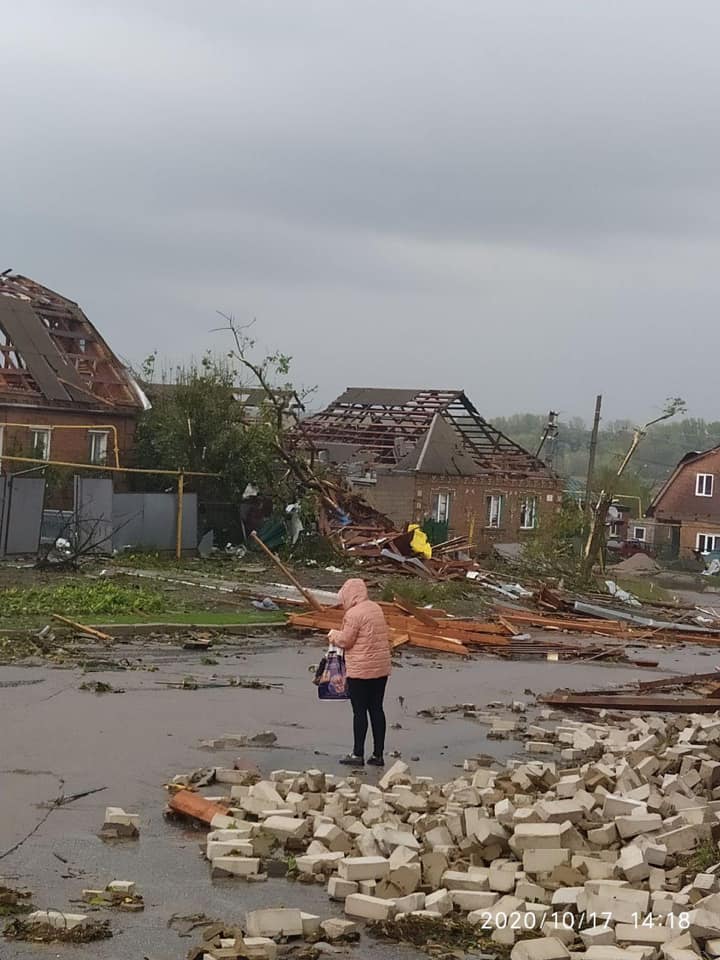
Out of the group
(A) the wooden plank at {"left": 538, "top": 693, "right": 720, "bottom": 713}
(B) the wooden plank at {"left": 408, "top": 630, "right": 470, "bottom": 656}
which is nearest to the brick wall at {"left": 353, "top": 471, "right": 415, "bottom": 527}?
(B) the wooden plank at {"left": 408, "top": 630, "right": 470, "bottom": 656}

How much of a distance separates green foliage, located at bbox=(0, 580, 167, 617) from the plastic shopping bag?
9340mm

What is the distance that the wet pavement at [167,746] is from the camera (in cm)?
743

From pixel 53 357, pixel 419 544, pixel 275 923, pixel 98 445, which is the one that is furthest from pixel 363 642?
pixel 53 357

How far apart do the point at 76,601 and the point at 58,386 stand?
60.8 ft

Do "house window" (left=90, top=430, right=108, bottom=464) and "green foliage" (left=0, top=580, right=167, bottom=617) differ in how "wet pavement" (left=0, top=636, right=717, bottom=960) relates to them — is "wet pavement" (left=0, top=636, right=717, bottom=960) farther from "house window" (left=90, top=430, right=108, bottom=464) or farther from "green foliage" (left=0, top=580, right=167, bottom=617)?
"house window" (left=90, top=430, right=108, bottom=464)

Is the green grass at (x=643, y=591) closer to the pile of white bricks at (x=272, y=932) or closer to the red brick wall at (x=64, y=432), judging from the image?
the red brick wall at (x=64, y=432)

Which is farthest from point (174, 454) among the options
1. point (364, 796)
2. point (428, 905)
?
point (428, 905)

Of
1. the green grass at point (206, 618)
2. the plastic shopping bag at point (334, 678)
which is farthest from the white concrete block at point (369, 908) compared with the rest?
the green grass at point (206, 618)

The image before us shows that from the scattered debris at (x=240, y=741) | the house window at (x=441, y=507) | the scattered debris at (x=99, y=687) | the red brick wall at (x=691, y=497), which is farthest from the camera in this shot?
the red brick wall at (x=691, y=497)

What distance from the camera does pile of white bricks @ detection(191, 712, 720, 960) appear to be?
6715mm

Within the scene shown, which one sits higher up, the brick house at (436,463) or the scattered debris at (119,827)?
the brick house at (436,463)

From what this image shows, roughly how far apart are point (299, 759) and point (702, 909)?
5743mm

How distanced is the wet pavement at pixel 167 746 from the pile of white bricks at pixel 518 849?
350 millimetres

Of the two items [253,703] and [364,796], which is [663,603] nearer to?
[253,703]
